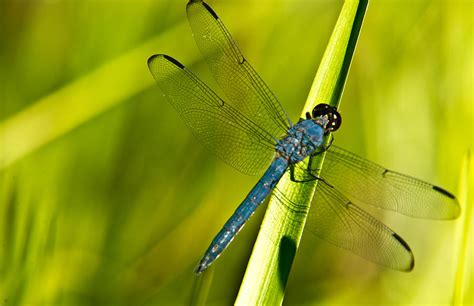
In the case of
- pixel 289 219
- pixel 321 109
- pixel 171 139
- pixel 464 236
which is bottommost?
pixel 289 219

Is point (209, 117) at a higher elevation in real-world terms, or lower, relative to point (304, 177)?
higher

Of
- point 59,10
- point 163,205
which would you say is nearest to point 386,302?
point 163,205

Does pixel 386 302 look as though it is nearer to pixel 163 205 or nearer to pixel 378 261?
pixel 378 261

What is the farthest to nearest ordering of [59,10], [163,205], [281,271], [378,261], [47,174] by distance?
[59,10]
[163,205]
[47,174]
[378,261]
[281,271]

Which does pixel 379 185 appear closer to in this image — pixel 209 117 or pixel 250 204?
pixel 250 204

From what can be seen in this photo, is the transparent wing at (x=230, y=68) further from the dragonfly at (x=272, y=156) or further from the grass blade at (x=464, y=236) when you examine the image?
the grass blade at (x=464, y=236)

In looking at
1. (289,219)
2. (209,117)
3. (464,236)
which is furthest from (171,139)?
(464,236)
